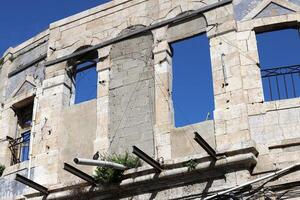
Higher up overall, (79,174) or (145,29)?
(145,29)

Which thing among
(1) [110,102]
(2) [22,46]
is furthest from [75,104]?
(2) [22,46]

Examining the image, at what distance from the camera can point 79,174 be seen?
11.2 meters

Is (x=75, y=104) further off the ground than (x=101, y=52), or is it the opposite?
(x=101, y=52)

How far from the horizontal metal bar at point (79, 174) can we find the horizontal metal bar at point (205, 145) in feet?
8.75

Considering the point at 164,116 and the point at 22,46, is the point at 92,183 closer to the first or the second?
the point at 164,116

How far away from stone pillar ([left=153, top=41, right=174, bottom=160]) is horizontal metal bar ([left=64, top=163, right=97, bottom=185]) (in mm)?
1489

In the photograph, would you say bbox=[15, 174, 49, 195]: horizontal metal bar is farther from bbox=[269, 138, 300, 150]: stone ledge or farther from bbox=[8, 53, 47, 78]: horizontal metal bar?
bbox=[269, 138, 300, 150]: stone ledge

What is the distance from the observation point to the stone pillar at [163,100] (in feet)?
37.5

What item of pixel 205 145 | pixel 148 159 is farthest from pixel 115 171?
pixel 205 145

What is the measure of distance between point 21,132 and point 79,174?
4.11 meters

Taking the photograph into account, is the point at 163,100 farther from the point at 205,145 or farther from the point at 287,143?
the point at 287,143

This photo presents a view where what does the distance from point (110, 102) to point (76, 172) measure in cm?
216

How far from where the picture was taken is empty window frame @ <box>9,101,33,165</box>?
14352 millimetres

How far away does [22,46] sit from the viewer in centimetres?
1581
